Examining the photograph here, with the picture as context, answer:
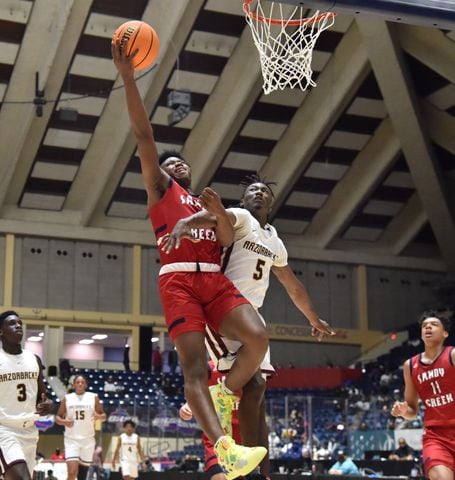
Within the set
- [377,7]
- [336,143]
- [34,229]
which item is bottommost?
[377,7]

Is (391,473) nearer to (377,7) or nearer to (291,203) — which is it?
(377,7)

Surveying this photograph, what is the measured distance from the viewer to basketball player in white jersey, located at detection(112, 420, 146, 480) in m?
19.4

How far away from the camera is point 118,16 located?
25031mm

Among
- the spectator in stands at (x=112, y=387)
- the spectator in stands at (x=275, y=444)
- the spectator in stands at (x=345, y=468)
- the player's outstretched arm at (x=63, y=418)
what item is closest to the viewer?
the player's outstretched arm at (x=63, y=418)

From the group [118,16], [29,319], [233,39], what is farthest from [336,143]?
[29,319]

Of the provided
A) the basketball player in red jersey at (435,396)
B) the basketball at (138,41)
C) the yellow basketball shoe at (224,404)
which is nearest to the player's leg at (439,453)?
the basketball player in red jersey at (435,396)

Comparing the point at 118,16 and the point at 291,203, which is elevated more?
the point at 118,16

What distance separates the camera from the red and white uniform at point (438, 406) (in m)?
7.99

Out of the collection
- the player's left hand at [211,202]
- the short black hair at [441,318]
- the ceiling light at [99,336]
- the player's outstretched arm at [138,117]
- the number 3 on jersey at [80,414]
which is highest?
the ceiling light at [99,336]

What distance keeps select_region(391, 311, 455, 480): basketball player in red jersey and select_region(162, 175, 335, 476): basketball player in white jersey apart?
1126 mm

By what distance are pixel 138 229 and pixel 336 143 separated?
7.49 meters

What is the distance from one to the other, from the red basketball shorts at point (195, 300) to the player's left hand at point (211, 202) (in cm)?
44

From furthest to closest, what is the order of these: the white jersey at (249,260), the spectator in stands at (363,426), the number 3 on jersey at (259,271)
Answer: the spectator in stands at (363,426) < the number 3 on jersey at (259,271) < the white jersey at (249,260)

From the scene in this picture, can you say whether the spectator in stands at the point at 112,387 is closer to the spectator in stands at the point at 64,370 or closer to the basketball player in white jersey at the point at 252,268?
the spectator in stands at the point at 64,370
